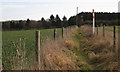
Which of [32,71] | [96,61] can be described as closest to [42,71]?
[32,71]

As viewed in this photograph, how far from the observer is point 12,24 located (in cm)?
5488

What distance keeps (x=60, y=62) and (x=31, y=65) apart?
116 cm

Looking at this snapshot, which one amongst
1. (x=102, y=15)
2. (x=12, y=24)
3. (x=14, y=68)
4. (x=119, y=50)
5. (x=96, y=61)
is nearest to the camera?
(x=14, y=68)

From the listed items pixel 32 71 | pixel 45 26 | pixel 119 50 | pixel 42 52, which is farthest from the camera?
pixel 45 26

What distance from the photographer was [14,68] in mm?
3871

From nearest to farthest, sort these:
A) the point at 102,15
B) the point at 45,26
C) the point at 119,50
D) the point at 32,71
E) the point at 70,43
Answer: the point at 32,71 → the point at 119,50 → the point at 70,43 → the point at 45,26 → the point at 102,15

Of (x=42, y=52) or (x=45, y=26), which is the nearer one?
(x=42, y=52)

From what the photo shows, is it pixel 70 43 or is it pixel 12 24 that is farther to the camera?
pixel 12 24

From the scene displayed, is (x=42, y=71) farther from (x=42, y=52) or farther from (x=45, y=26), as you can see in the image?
(x=45, y=26)

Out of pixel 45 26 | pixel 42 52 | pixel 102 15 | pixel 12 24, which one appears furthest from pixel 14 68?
pixel 102 15

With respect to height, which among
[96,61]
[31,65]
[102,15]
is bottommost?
[96,61]

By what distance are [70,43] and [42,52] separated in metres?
4.18

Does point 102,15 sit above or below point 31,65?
above

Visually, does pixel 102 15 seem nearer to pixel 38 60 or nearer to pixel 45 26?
pixel 45 26
